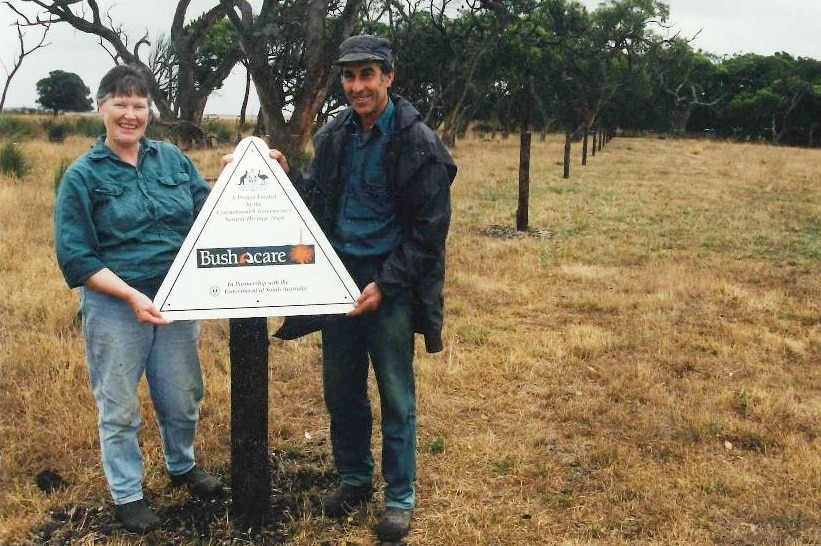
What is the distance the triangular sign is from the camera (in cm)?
283

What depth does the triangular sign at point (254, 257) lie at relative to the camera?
111 inches

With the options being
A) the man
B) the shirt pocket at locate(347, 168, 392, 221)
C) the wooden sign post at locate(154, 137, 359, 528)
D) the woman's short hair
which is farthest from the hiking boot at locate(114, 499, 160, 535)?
the woman's short hair

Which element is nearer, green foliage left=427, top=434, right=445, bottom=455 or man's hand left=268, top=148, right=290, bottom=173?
man's hand left=268, top=148, right=290, bottom=173

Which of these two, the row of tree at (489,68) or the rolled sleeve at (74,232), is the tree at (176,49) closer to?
the row of tree at (489,68)

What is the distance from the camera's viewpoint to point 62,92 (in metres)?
43.1

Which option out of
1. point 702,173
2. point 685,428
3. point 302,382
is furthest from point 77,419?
point 702,173

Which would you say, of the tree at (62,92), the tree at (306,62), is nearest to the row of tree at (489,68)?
the tree at (306,62)

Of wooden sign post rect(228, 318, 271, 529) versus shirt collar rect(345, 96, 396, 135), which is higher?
shirt collar rect(345, 96, 396, 135)

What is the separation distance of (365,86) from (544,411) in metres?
2.70

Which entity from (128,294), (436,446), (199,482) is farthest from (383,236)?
(436,446)

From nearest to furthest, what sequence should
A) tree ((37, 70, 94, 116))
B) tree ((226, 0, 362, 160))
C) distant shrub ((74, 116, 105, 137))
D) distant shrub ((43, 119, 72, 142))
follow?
tree ((226, 0, 362, 160)) → distant shrub ((43, 119, 72, 142)) → distant shrub ((74, 116, 105, 137)) → tree ((37, 70, 94, 116))

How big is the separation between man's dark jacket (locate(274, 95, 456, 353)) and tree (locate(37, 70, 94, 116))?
43.4 meters

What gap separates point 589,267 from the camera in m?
8.94

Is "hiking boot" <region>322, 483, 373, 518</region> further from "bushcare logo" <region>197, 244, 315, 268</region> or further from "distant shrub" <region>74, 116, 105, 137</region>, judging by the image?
"distant shrub" <region>74, 116, 105, 137</region>
